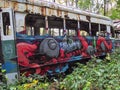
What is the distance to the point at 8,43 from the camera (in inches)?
356

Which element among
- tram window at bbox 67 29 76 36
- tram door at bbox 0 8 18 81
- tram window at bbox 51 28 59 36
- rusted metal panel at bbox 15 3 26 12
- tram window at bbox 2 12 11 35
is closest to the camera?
tram door at bbox 0 8 18 81

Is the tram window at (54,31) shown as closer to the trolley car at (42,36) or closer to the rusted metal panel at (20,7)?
the trolley car at (42,36)

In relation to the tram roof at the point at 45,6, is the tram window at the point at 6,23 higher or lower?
lower

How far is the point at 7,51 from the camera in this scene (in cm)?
895

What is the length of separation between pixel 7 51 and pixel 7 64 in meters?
0.36

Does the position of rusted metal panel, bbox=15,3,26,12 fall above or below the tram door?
above

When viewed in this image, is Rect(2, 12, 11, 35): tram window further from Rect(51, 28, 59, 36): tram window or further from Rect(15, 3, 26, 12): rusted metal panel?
Rect(51, 28, 59, 36): tram window

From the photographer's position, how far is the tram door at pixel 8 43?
8.89 meters

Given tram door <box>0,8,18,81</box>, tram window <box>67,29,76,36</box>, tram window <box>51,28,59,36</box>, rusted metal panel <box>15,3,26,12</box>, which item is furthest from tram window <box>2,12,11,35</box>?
tram window <box>67,29,76,36</box>

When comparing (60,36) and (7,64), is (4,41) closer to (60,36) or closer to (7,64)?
(7,64)

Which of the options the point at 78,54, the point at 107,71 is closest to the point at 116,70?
the point at 107,71

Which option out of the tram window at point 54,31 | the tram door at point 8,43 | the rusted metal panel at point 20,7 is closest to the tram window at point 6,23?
the tram door at point 8,43

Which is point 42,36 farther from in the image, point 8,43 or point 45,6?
point 8,43

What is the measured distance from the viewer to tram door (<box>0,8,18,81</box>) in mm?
8891
